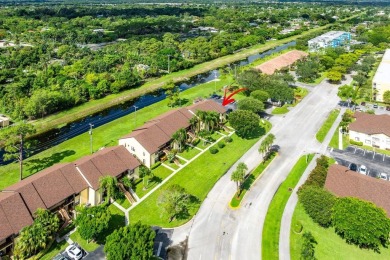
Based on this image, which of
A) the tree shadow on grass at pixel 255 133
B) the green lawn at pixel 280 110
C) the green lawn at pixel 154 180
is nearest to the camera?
the green lawn at pixel 154 180

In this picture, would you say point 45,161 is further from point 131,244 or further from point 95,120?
point 131,244

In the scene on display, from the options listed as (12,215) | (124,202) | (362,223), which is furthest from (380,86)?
(12,215)

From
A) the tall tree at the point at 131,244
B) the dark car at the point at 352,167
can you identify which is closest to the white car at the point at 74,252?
the tall tree at the point at 131,244

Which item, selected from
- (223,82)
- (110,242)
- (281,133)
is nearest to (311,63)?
(223,82)

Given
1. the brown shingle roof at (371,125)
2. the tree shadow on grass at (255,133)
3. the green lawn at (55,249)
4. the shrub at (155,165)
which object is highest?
the brown shingle roof at (371,125)

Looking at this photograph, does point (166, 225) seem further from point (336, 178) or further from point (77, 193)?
point (336, 178)

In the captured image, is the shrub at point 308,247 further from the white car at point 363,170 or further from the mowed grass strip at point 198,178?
the white car at point 363,170
